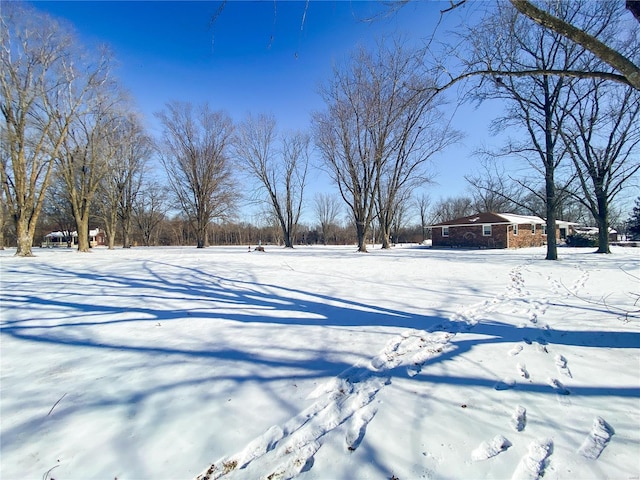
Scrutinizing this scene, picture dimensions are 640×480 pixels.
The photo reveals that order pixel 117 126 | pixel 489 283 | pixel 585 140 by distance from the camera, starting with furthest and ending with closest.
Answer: pixel 117 126 → pixel 585 140 → pixel 489 283

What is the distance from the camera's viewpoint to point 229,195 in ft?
85.8

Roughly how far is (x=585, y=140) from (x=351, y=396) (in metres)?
22.2

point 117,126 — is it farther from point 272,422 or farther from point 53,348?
point 272,422

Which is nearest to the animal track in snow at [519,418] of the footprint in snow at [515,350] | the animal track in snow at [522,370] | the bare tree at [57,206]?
the animal track in snow at [522,370]

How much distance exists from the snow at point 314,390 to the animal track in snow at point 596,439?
0.01 m

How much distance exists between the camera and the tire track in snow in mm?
1646

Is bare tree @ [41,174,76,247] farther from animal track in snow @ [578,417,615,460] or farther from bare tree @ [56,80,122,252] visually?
animal track in snow @ [578,417,615,460]

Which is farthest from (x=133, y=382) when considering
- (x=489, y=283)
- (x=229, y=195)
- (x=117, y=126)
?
(x=229, y=195)

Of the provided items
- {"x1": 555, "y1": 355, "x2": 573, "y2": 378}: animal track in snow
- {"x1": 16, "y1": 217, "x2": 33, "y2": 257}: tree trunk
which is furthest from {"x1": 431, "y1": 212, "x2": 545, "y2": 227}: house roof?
{"x1": 16, "y1": 217, "x2": 33, "y2": 257}: tree trunk

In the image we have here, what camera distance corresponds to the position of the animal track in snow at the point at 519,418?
1.98 m

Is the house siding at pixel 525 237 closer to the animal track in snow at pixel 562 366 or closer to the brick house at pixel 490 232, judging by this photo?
the brick house at pixel 490 232

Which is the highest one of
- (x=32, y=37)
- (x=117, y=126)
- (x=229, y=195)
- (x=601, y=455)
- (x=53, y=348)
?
(x=32, y=37)

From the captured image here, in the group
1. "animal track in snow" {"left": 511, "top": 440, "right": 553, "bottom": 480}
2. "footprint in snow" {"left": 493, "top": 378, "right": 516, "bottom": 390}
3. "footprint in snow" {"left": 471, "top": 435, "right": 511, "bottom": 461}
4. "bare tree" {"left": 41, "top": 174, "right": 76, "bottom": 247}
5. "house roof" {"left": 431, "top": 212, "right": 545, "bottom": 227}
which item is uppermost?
"bare tree" {"left": 41, "top": 174, "right": 76, "bottom": 247}

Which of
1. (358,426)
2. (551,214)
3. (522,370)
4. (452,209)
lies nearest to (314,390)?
(358,426)
